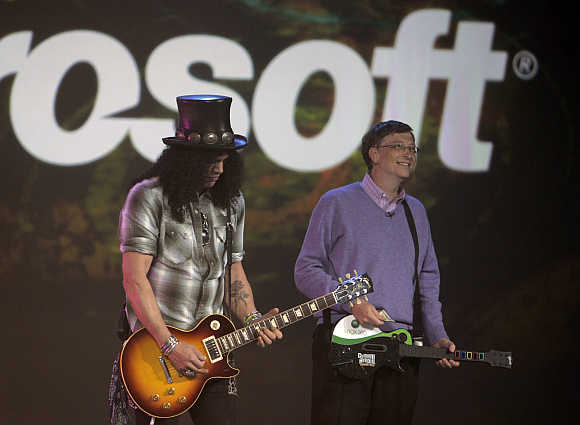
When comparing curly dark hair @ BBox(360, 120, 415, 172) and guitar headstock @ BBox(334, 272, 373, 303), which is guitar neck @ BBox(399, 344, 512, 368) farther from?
curly dark hair @ BBox(360, 120, 415, 172)

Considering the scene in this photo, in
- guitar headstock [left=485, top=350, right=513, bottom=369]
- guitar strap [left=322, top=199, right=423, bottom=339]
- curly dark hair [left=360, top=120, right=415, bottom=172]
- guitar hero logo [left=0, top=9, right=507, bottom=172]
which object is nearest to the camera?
guitar headstock [left=485, top=350, right=513, bottom=369]

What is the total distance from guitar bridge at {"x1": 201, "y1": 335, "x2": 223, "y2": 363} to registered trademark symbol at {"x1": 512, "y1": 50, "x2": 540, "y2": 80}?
3010 millimetres

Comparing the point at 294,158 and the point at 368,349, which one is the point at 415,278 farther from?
the point at 294,158

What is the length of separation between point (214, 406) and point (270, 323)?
0.44 m

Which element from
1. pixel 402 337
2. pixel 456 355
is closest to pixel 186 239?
pixel 402 337

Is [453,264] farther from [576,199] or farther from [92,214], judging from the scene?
[92,214]

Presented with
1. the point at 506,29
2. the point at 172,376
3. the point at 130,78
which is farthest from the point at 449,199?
→ the point at 172,376

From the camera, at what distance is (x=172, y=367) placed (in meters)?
3.22

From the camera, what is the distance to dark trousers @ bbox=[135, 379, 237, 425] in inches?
128

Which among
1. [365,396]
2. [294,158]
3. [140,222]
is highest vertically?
[294,158]

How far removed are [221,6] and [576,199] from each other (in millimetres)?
2719

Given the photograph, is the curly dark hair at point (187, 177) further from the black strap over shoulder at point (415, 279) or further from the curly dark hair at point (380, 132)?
the black strap over shoulder at point (415, 279)

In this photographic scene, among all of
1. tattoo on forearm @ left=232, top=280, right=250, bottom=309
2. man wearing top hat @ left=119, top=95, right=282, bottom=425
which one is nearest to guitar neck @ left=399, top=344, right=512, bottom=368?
man wearing top hat @ left=119, top=95, right=282, bottom=425

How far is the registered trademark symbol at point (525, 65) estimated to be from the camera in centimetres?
511
